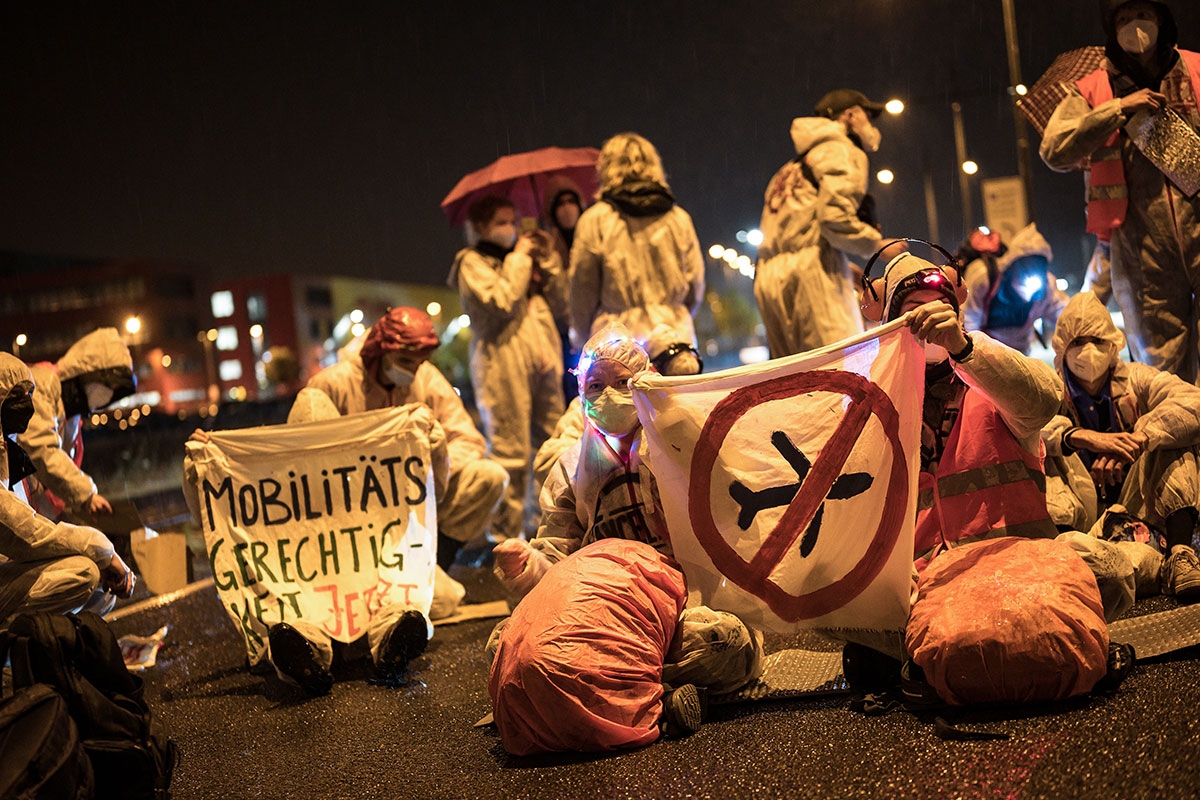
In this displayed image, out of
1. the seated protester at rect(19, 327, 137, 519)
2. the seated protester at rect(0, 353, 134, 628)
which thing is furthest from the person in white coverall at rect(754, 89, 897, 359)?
the seated protester at rect(0, 353, 134, 628)

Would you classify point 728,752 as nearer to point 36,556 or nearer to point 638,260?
point 36,556

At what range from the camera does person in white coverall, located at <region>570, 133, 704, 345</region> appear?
740 cm

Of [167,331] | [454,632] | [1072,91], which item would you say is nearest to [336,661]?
[454,632]

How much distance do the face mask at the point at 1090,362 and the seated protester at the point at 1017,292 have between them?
368 centimetres

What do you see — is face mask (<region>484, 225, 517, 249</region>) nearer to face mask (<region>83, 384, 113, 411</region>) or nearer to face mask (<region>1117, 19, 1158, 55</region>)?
face mask (<region>83, 384, 113, 411</region>)

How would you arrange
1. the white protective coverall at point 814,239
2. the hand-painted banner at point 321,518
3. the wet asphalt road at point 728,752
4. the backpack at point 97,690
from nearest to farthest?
the wet asphalt road at point 728,752
the backpack at point 97,690
the hand-painted banner at point 321,518
the white protective coverall at point 814,239

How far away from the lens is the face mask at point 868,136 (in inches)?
281

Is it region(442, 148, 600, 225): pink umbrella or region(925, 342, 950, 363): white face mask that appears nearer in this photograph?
region(925, 342, 950, 363): white face mask

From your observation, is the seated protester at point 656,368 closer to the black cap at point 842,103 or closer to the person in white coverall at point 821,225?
the person in white coverall at point 821,225

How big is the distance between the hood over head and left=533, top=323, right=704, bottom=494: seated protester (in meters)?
1.65

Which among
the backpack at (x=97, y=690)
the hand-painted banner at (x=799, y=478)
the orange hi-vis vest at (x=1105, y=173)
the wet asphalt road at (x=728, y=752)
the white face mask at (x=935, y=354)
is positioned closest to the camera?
the wet asphalt road at (x=728, y=752)

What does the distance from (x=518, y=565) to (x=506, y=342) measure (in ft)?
14.0

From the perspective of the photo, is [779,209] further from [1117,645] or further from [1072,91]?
[1117,645]

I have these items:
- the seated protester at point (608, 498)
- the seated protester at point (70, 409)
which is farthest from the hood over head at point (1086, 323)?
the seated protester at point (70, 409)
